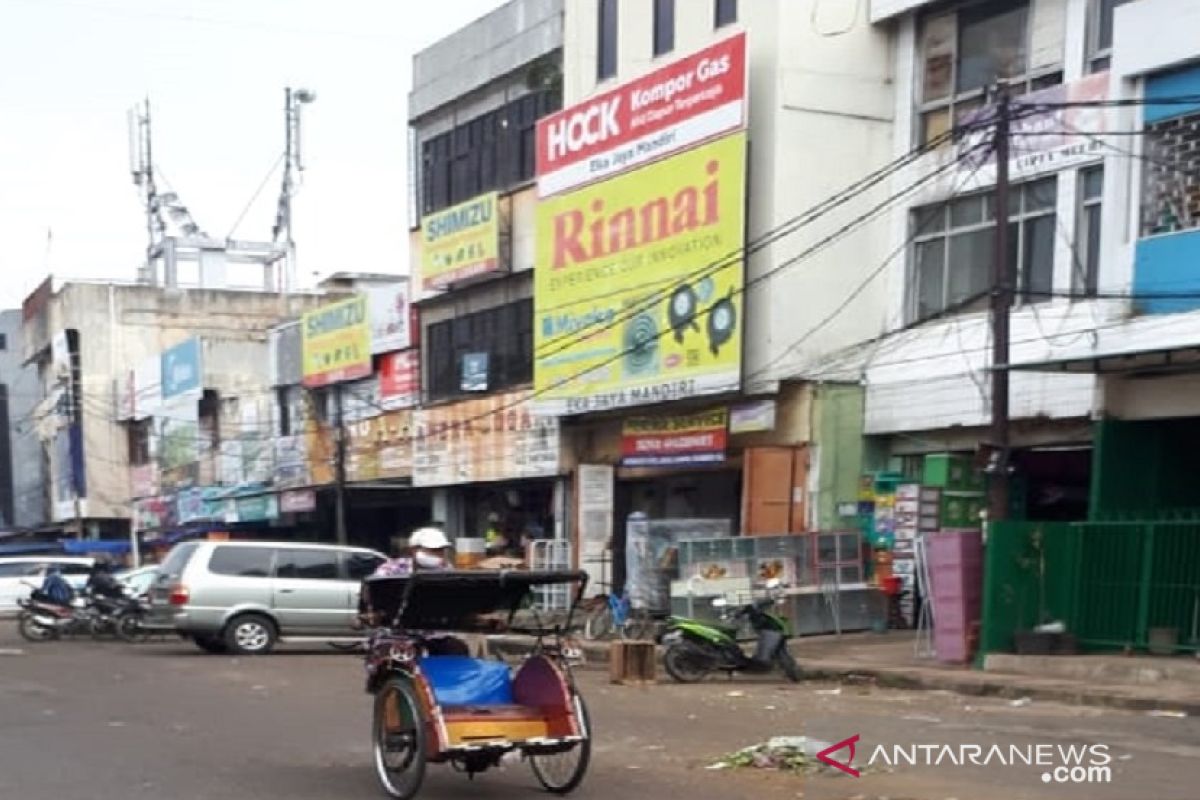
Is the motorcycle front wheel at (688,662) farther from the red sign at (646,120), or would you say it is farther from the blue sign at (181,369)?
the blue sign at (181,369)

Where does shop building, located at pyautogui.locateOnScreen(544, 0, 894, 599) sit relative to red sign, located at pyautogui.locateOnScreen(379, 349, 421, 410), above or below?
above

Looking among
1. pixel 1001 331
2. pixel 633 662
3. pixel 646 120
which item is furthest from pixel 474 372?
pixel 1001 331

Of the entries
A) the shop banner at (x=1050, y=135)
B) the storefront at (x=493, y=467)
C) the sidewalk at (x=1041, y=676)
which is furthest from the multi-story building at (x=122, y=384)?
the sidewalk at (x=1041, y=676)

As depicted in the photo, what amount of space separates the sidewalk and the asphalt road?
1.29ft

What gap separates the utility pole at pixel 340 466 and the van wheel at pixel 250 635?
440 inches

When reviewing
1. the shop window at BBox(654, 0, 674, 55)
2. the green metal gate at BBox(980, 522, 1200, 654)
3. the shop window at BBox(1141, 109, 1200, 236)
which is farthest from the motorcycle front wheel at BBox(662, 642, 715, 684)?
the shop window at BBox(654, 0, 674, 55)

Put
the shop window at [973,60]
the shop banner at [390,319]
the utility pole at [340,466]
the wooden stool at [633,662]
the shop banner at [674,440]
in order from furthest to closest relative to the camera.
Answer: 1. the shop banner at [390,319]
2. the utility pole at [340,466]
3. the shop banner at [674,440]
4. the shop window at [973,60]
5. the wooden stool at [633,662]

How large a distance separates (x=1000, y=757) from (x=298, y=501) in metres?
29.8

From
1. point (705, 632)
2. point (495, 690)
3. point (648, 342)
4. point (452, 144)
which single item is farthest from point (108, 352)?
point (495, 690)

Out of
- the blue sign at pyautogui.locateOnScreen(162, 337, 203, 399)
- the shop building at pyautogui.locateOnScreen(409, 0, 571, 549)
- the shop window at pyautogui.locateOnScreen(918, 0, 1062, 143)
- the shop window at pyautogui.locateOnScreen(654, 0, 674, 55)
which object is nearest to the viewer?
the shop window at pyautogui.locateOnScreen(918, 0, 1062, 143)

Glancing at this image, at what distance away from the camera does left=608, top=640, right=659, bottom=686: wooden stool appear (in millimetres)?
16938

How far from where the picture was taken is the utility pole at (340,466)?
3241 centimetres

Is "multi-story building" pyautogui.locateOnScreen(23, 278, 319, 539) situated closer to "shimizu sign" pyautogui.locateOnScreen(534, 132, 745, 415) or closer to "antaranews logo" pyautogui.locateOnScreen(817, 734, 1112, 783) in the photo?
"shimizu sign" pyautogui.locateOnScreen(534, 132, 745, 415)

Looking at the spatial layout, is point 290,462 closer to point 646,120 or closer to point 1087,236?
point 646,120
